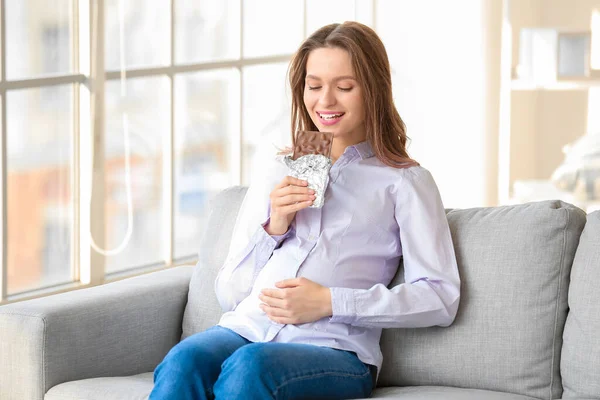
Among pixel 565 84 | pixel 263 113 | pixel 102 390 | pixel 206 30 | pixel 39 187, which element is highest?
pixel 206 30

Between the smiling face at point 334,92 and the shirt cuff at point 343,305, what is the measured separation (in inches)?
15.8

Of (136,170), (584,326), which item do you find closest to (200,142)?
(136,170)

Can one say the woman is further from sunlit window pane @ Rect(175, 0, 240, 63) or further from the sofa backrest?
sunlit window pane @ Rect(175, 0, 240, 63)

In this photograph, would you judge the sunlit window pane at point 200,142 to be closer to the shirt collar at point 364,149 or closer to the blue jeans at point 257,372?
the shirt collar at point 364,149

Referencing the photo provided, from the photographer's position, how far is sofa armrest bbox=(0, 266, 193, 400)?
2.22 metres

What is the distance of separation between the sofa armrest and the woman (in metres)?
0.24

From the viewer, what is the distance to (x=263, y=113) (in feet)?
15.5

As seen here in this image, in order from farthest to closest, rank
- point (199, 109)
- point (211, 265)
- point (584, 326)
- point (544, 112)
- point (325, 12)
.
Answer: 1. point (544, 112)
2. point (325, 12)
3. point (199, 109)
4. point (211, 265)
5. point (584, 326)

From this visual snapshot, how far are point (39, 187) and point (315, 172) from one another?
153cm

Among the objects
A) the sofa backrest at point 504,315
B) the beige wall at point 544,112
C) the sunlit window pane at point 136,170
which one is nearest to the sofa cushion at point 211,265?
the sofa backrest at point 504,315

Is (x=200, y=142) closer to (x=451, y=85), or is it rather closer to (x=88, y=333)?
(x=451, y=85)

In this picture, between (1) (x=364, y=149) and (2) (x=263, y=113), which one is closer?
(1) (x=364, y=149)

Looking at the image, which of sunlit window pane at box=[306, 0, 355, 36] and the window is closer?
the window

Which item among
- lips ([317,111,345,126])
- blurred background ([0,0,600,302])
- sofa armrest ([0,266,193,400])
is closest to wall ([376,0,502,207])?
blurred background ([0,0,600,302])
